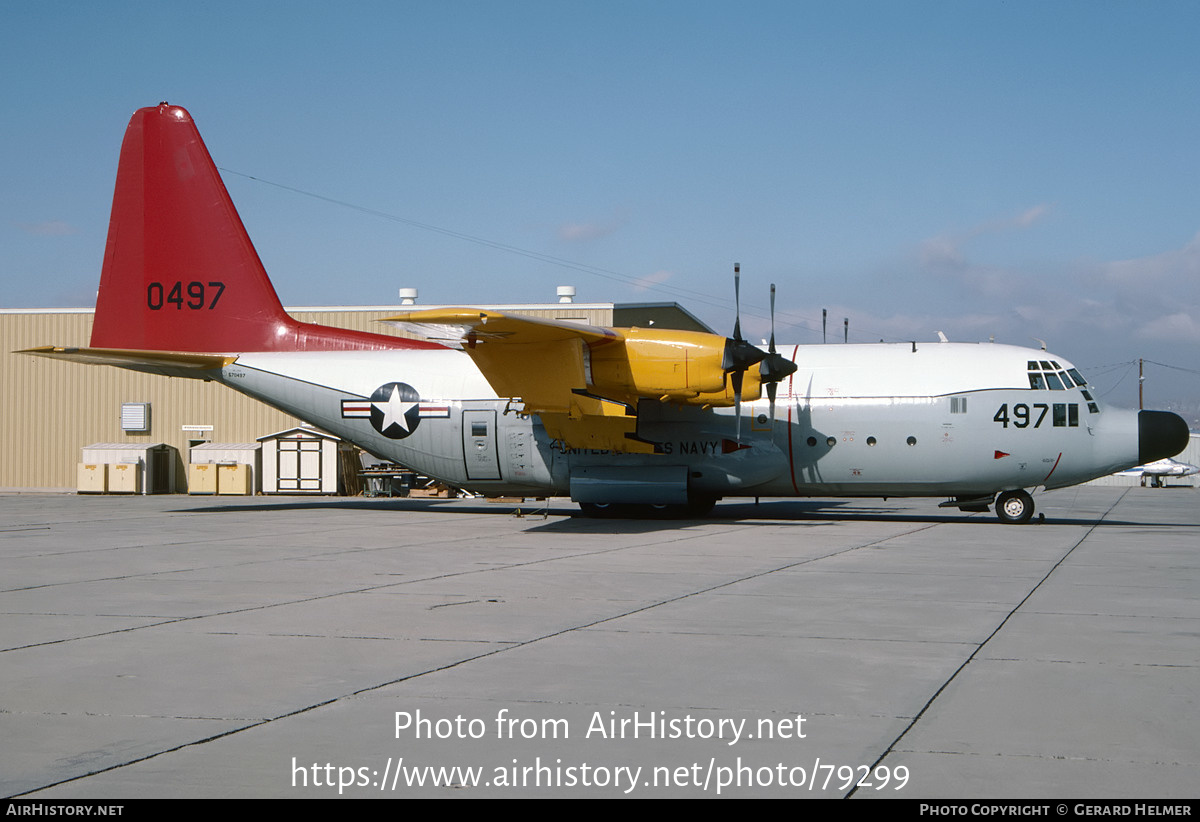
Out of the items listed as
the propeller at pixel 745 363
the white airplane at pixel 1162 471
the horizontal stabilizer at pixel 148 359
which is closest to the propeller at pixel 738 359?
the propeller at pixel 745 363

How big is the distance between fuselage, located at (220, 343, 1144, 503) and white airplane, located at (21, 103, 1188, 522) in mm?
40

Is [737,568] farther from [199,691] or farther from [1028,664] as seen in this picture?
[199,691]

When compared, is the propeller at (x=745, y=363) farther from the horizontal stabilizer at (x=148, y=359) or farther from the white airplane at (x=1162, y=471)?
the white airplane at (x=1162, y=471)

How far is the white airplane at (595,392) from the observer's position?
20.1 m

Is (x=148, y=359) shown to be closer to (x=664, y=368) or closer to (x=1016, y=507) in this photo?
(x=664, y=368)

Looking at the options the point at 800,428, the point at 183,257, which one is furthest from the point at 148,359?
the point at 800,428

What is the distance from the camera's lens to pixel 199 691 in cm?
654

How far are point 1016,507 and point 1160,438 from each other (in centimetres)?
296

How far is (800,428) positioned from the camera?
21531 millimetres

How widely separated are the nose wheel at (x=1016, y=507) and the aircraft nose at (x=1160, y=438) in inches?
89.1


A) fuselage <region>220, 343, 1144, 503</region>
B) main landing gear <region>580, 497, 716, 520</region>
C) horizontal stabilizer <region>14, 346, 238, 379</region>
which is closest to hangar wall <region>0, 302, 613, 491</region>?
horizontal stabilizer <region>14, 346, 238, 379</region>

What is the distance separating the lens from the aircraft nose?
19984 millimetres

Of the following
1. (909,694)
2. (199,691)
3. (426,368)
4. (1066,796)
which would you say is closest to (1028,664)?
(909,694)

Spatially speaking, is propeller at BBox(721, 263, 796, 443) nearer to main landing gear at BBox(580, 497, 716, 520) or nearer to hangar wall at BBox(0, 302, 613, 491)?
main landing gear at BBox(580, 497, 716, 520)
